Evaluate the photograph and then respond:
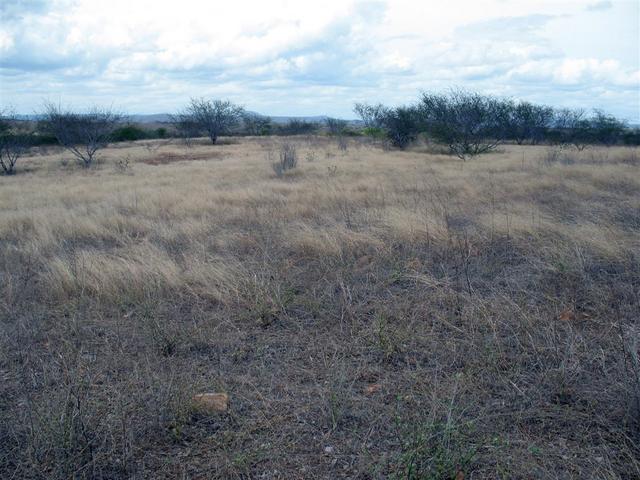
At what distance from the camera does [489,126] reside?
21.8m

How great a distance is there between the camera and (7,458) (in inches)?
98.6

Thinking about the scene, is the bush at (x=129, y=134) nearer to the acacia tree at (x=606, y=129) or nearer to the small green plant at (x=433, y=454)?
the acacia tree at (x=606, y=129)

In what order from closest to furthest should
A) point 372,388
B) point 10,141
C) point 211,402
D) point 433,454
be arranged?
point 433,454, point 211,402, point 372,388, point 10,141

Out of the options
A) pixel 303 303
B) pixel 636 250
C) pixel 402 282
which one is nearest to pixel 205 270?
pixel 303 303

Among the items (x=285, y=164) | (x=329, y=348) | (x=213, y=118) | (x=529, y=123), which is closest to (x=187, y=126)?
(x=213, y=118)

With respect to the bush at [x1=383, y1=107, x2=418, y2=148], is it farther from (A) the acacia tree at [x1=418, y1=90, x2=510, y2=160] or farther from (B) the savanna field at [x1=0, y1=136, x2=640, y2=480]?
(B) the savanna field at [x1=0, y1=136, x2=640, y2=480]

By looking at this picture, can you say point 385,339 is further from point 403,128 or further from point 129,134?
point 129,134

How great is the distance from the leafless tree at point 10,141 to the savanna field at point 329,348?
17.6 m

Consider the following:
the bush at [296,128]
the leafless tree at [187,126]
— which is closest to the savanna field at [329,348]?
the leafless tree at [187,126]

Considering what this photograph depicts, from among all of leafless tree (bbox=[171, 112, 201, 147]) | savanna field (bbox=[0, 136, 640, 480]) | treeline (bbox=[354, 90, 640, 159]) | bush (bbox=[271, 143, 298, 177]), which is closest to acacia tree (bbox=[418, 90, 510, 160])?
treeline (bbox=[354, 90, 640, 159])

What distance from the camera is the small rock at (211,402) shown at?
2.86 metres

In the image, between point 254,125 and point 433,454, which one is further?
point 254,125

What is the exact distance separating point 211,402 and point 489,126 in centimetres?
2119

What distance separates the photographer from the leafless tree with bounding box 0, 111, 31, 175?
22.1m
